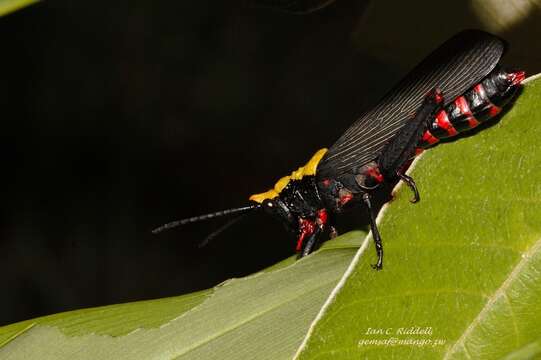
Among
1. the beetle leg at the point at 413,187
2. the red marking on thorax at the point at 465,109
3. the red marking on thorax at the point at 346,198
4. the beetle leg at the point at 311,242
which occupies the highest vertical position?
the red marking on thorax at the point at 465,109

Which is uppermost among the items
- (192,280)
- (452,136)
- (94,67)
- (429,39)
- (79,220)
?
(94,67)

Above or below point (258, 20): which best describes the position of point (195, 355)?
below

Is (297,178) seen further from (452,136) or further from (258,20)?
(258,20)

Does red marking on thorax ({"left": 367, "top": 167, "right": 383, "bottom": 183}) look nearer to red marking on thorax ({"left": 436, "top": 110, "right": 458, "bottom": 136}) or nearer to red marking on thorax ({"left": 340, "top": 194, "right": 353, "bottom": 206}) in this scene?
red marking on thorax ({"left": 340, "top": 194, "right": 353, "bottom": 206})

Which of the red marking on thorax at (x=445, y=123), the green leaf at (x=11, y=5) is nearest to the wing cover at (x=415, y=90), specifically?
the red marking on thorax at (x=445, y=123)

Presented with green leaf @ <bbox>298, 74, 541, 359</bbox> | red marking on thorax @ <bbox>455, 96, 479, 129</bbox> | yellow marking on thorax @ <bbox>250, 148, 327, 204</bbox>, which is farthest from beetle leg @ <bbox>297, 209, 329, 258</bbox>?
green leaf @ <bbox>298, 74, 541, 359</bbox>

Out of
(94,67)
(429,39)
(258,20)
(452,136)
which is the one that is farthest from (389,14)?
(94,67)

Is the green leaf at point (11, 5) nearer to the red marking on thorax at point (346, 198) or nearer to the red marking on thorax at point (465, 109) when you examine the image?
the red marking on thorax at point (465, 109)
